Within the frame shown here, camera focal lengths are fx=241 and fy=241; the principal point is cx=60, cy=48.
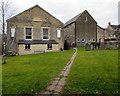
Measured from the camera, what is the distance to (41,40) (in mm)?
48844

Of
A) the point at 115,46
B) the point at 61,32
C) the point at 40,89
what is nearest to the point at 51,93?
the point at 40,89

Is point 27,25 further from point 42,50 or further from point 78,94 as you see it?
point 78,94

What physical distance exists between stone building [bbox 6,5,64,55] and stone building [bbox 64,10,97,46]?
1209 cm

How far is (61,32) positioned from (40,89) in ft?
129

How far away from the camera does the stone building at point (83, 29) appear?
61.9 meters

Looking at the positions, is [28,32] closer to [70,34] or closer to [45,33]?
[45,33]

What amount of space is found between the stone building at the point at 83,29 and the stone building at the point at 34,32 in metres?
12.1

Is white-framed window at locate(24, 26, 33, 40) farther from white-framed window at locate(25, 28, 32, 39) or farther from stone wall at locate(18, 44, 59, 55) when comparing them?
stone wall at locate(18, 44, 59, 55)

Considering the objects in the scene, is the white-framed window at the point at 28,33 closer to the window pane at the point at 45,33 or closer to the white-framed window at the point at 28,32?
the white-framed window at the point at 28,32

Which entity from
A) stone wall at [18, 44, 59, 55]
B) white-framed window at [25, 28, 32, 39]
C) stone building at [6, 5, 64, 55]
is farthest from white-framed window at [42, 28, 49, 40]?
white-framed window at [25, 28, 32, 39]

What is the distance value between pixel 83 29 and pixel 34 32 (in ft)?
57.9

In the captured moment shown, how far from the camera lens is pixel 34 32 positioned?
48.7 meters

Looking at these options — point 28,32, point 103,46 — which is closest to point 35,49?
point 28,32

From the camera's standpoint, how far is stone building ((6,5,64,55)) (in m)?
46.7
